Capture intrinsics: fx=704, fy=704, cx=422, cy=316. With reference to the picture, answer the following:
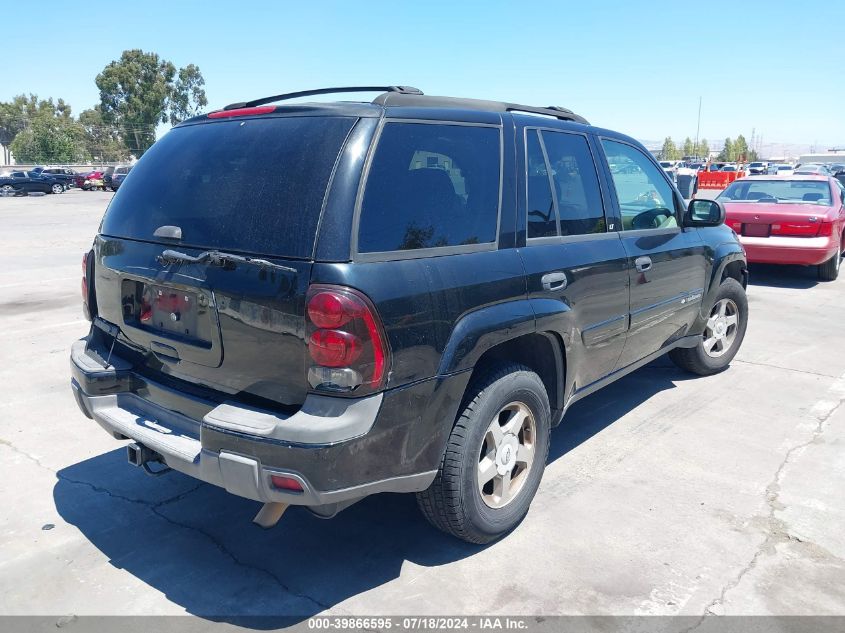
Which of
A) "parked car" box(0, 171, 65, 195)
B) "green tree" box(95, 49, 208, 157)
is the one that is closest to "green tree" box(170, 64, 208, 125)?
"green tree" box(95, 49, 208, 157)

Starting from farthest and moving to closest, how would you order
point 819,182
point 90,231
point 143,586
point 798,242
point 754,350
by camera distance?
point 90,231
point 819,182
point 798,242
point 754,350
point 143,586

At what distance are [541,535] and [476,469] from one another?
0.63m

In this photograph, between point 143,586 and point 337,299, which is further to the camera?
point 143,586

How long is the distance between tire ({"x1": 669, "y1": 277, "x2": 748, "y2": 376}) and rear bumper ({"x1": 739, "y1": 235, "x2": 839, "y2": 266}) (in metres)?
4.43

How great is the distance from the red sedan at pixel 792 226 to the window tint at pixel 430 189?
26.4ft

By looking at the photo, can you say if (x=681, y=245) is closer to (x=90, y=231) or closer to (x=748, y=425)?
(x=748, y=425)

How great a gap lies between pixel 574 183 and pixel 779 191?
8687 millimetres

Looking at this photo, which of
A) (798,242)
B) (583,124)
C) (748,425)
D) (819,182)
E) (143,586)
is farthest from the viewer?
(819,182)

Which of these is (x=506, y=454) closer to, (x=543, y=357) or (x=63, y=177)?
(x=543, y=357)

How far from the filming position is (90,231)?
734 inches

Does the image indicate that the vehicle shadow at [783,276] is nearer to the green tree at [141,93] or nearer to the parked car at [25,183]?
the parked car at [25,183]

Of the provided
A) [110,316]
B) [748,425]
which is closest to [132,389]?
[110,316]

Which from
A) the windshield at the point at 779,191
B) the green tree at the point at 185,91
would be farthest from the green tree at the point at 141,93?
the windshield at the point at 779,191

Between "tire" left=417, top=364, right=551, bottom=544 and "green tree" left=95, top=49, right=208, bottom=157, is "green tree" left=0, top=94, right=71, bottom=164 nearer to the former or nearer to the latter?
"green tree" left=95, top=49, right=208, bottom=157
